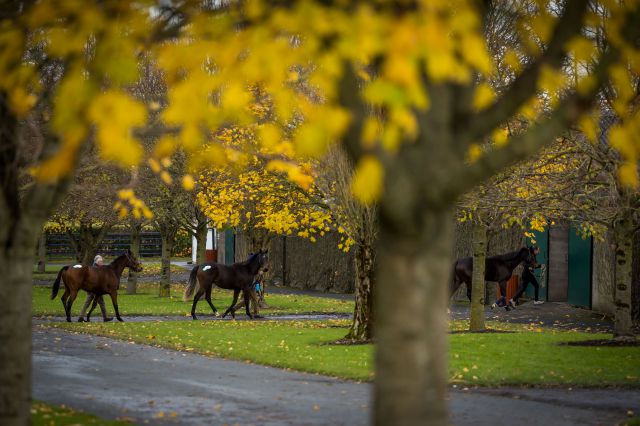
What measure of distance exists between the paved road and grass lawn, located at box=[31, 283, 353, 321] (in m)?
→ 12.7

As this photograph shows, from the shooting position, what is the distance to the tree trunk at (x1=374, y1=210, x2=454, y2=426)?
5.76 m

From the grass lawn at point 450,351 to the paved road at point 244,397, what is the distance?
86 centimetres

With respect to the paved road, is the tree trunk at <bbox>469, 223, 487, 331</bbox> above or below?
above

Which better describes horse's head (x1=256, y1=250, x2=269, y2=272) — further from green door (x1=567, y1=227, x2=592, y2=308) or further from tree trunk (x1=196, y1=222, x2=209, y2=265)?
green door (x1=567, y1=227, x2=592, y2=308)

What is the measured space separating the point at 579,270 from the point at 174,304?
12.5 meters

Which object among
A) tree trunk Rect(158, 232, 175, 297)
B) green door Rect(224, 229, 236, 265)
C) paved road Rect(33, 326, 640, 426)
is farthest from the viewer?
green door Rect(224, 229, 236, 265)

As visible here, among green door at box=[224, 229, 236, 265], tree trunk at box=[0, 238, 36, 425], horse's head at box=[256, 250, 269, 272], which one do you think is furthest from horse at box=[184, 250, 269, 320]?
green door at box=[224, 229, 236, 265]

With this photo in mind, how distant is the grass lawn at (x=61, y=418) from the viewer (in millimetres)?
10898

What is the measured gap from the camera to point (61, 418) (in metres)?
11.2

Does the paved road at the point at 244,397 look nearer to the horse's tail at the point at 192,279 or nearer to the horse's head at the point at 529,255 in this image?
the horse's tail at the point at 192,279

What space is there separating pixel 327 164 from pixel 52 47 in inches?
540

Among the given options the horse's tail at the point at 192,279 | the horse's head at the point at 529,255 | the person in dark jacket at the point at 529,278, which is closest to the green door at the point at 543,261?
the person in dark jacket at the point at 529,278

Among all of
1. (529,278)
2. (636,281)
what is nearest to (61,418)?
(636,281)

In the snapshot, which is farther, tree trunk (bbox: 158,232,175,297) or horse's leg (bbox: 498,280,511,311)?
tree trunk (bbox: 158,232,175,297)
